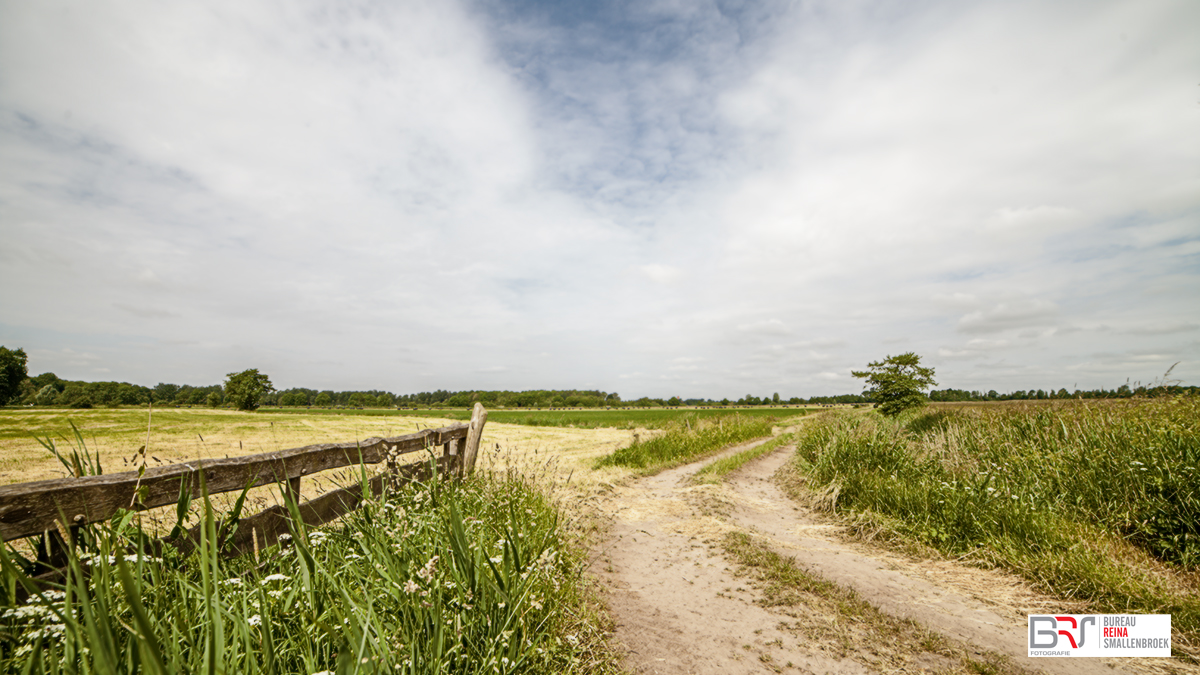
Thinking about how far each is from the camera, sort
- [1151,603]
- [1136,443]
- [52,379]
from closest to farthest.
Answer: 1. [1151,603]
2. [1136,443]
3. [52,379]

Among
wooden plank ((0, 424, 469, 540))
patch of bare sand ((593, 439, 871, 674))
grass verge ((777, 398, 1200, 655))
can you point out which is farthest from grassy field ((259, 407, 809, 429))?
wooden plank ((0, 424, 469, 540))

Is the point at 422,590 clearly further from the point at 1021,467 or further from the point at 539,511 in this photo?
the point at 1021,467

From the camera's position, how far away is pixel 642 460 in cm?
1480

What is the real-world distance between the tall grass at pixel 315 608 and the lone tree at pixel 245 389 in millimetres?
72876

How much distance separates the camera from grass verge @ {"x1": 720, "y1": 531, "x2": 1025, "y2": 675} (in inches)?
153

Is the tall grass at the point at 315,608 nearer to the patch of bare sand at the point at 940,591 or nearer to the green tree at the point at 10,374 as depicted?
the patch of bare sand at the point at 940,591

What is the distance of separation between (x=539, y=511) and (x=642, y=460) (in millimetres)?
9960

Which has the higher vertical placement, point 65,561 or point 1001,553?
point 65,561

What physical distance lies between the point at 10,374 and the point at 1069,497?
88461mm

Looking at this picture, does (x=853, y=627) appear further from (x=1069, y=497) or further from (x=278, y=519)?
(x=278, y=519)

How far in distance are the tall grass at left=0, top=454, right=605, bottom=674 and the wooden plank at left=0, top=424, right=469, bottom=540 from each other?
158mm

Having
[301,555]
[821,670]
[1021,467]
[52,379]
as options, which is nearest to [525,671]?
[301,555]

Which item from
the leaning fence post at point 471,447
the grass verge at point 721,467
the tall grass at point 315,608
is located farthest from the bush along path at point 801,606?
the grass verge at point 721,467

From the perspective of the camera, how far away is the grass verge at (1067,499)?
201 inches
